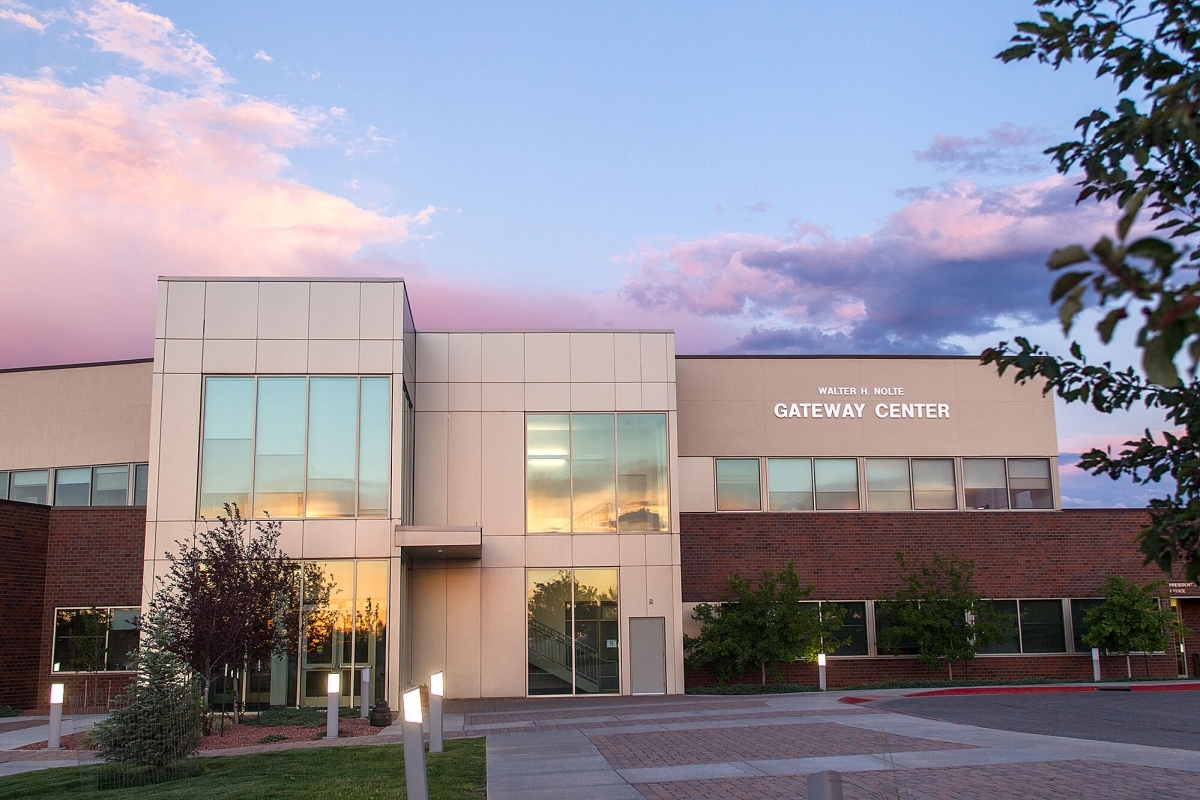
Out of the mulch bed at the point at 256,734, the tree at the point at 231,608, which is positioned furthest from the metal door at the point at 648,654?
the tree at the point at 231,608

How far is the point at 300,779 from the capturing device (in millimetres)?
13445

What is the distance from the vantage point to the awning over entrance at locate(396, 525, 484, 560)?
81.7 ft

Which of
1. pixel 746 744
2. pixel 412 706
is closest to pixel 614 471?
pixel 746 744

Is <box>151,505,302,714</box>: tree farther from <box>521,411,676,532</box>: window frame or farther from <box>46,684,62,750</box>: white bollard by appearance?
<box>521,411,676,532</box>: window frame

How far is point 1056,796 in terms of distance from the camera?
34.0 ft

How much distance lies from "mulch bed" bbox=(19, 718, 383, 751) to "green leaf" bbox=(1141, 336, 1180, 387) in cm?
1795

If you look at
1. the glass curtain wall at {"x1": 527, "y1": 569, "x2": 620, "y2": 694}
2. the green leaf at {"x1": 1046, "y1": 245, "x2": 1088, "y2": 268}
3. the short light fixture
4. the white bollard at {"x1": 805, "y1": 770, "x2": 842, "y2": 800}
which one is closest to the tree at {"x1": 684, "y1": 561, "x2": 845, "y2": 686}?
the glass curtain wall at {"x1": 527, "y1": 569, "x2": 620, "y2": 694}

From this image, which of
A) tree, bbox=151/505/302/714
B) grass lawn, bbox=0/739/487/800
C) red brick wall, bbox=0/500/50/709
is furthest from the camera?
red brick wall, bbox=0/500/50/709

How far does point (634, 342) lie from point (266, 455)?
33.0ft

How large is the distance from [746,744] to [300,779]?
19.6ft

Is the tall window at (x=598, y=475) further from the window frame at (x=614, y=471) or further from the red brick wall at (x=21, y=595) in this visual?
the red brick wall at (x=21, y=595)

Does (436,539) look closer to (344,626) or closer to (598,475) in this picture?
(344,626)

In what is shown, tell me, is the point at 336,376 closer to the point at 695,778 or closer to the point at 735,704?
the point at 735,704

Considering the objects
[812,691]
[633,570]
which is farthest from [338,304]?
[812,691]
